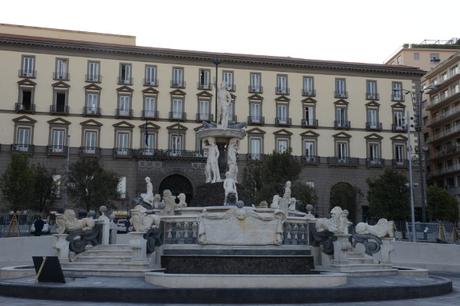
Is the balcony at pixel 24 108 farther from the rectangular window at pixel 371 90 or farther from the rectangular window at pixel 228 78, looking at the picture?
the rectangular window at pixel 371 90

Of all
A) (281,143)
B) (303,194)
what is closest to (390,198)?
(303,194)

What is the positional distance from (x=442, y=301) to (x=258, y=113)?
Answer: 53206mm

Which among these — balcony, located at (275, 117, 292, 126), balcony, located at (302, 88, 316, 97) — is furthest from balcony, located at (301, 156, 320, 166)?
balcony, located at (302, 88, 316, 97)

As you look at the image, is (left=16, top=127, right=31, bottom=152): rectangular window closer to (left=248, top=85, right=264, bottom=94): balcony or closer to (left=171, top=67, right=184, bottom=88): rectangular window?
(left=171, top=67, right=184, bottom=88): rectangular window

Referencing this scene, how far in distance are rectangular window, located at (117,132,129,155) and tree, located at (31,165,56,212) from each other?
9.48 meters

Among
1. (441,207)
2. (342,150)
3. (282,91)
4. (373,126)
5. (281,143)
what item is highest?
(282,91)

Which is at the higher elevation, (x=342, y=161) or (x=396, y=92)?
(x=396, y=92)

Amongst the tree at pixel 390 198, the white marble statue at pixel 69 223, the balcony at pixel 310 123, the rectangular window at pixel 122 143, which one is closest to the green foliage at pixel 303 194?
the tree at pixel 390 198

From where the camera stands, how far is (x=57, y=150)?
60.1 meters

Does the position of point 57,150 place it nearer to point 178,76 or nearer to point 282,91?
point 178,76

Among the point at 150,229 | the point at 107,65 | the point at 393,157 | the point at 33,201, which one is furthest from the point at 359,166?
the point at 150,229

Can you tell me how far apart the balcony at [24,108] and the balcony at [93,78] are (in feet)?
20.4

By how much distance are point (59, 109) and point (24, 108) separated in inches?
136

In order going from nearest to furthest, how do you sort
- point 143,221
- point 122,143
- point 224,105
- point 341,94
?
point 143,221, point 224,105, point 122,143, point 341,94
